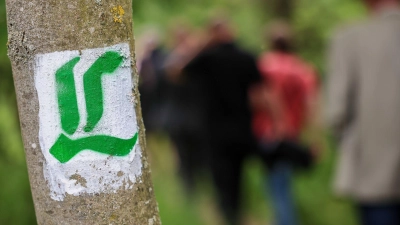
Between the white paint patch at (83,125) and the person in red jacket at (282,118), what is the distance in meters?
4.17

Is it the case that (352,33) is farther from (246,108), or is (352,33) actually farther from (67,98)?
(67,98)

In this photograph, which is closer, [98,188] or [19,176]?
[98,188]

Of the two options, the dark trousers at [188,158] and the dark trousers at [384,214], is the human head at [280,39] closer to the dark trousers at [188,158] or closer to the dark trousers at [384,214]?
the dark trousers at [188,158]

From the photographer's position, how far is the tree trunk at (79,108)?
157 centimetres

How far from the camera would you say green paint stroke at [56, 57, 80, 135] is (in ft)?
5.22

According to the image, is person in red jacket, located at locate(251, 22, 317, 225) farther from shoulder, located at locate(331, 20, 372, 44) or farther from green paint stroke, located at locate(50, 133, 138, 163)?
green paint stroke, located at locate(50, 133, 138, 163)

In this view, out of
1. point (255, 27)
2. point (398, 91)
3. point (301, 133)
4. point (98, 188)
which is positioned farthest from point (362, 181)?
point (255, 27)

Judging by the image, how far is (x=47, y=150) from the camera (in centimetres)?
162

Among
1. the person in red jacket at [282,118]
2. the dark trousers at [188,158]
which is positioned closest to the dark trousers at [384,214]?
the person in red jacket at [282,118]

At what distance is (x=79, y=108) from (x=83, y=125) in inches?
1.5

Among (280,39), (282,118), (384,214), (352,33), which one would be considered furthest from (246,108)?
(384,214)

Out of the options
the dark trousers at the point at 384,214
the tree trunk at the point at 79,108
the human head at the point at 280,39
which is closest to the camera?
the tree trunk at the point at 79,108

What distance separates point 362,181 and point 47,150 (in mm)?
2841

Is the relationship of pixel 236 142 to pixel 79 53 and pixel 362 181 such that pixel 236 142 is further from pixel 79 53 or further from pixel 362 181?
pixel 79 53
